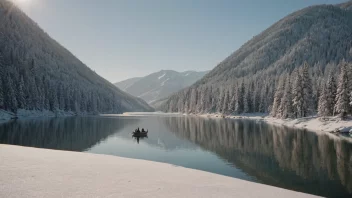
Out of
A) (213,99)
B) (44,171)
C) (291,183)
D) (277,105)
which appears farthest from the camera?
(213,99)

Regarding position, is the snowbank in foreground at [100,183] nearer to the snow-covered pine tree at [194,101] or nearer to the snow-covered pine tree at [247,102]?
the snow-covered pine tree at [247,102]

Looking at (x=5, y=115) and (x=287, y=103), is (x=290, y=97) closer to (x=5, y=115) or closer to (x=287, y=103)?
(x=287, y=103)

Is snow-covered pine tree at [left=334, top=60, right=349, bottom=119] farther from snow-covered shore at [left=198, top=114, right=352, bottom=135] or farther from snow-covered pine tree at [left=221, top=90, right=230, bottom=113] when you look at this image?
snow-covered pine tree at [left=221, top=90, right=230, bottom=113]

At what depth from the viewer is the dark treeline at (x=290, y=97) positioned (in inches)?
2496

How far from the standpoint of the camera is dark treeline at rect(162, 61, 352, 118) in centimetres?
6341

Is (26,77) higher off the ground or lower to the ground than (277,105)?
higher

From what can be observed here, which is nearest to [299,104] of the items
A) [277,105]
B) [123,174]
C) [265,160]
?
[277,105]

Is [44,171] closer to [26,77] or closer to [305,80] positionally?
[305,80]

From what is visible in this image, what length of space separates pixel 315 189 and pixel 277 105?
8181 centimetres

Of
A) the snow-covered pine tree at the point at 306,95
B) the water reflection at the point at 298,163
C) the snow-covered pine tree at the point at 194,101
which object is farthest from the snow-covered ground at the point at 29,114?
the snow-covered pine tree at the point at 306,95

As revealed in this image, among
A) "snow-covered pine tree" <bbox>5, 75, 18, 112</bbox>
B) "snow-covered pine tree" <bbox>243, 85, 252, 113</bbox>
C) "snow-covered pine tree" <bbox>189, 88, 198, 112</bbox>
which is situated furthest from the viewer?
"snow-covered pine tree" <bbox>189, 88, 198, 112</bbox>

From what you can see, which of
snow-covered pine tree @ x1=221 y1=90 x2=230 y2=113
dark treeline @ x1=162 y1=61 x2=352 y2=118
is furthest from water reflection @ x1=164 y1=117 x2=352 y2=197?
snow-covered pine tree @ x1=221 y1=90 x2=230 y2=113

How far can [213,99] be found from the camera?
15925cm

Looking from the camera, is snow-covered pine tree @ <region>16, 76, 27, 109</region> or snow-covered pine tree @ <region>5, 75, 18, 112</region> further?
snow-covered pine tree @ <region>16, 76, 27, 109</region>
